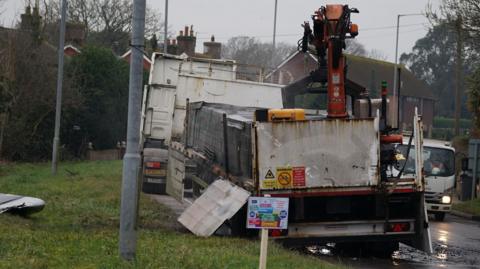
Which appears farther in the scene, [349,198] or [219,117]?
[219,117]

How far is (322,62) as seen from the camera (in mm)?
15234

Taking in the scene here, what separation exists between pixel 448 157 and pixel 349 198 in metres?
11.0

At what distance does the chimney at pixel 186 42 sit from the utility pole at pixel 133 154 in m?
37.8

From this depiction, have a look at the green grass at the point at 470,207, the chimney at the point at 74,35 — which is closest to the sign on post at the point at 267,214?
the green grass at the point at 470,207

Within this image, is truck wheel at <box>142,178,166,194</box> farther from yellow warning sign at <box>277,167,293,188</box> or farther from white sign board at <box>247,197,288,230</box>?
white sign board at <box>247,197,288,230</box>

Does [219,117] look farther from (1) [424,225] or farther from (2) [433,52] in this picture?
(2) [433,52]

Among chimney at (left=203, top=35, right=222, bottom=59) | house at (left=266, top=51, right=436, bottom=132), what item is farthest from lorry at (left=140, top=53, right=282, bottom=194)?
house at (left=266, top=51, right=436, bottom=132)

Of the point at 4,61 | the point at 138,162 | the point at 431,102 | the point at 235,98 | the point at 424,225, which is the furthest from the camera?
the point at 431,102

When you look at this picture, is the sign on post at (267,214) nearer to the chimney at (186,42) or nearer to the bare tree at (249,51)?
the chimney at (186,42)

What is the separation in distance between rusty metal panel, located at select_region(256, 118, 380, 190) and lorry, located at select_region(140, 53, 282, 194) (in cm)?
1003

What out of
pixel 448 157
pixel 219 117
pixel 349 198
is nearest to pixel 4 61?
pixel 448 157

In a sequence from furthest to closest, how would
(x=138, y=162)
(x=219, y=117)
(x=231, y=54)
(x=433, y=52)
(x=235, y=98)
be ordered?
(x=231, y=54)
(x=433, y=52)
(x=235, y=98)
(x=219, y=117)
(x=138, y=162)

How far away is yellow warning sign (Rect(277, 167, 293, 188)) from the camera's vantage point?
13.3 meters

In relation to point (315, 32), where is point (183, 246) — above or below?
below
